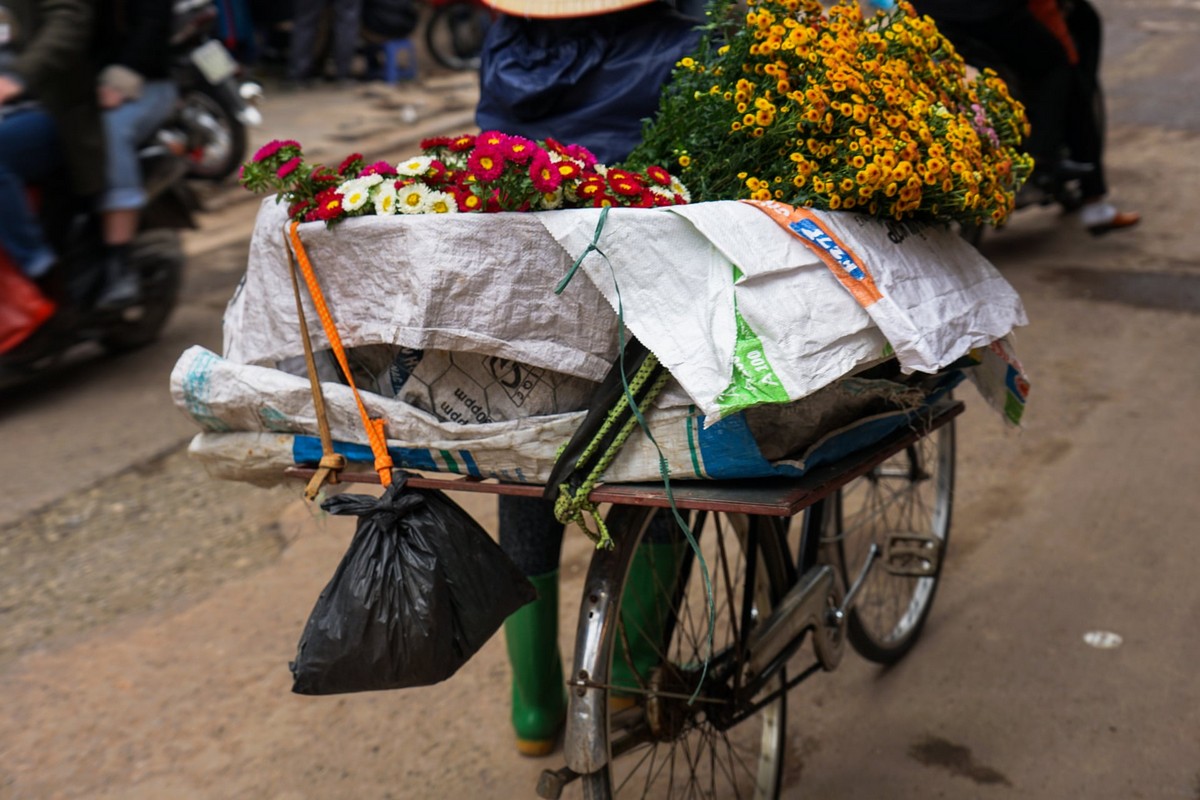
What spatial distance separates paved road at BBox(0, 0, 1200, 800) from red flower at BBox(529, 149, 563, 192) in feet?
2.84

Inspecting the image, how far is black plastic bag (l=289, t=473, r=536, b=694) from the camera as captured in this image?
179 cm

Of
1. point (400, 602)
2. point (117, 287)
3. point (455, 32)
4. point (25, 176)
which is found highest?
point (400, 602)

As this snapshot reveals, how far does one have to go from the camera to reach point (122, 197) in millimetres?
4762

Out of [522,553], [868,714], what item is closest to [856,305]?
[522,553]

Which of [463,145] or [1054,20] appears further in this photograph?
[1054,20]

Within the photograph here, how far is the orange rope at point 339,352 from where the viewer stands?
1899 millimetres

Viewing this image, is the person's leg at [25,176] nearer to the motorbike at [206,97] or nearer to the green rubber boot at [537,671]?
the motorbike at [206,97]

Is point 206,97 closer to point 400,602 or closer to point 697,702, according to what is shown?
point 697,702

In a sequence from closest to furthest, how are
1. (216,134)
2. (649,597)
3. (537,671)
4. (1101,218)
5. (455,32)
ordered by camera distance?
1. (649,597)
2. (537,671)
3. (1101,218)
4. (216,134)
5. (455,32)

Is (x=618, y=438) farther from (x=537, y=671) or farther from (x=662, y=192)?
(x=537, y=671)

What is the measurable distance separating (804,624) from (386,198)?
43.5 inches

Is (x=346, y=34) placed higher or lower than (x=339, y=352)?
lower

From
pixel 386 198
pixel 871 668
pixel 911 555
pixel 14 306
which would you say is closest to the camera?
pixel 386 198

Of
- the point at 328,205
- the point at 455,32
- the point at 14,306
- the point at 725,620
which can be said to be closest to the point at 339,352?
the point at 328,205
